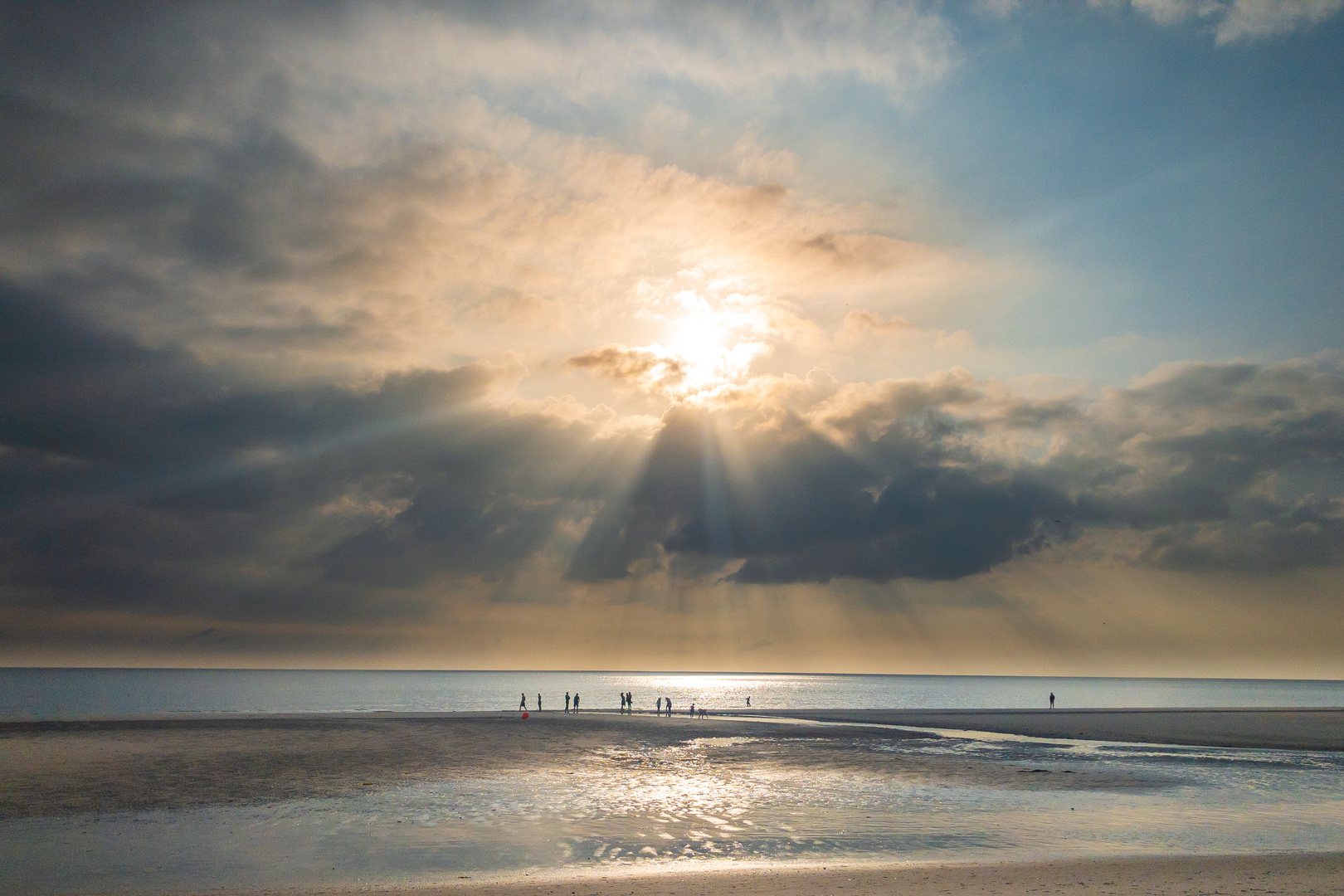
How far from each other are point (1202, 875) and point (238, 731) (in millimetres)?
57402

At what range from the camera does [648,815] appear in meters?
28.1

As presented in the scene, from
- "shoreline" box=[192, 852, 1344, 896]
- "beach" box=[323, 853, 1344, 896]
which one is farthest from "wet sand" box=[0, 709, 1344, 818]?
"beach" box=[323, 853, 1344, 896]

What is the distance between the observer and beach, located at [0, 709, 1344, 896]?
1977 cm

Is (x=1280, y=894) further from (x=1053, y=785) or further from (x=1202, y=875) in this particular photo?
(x=1053, y=785)

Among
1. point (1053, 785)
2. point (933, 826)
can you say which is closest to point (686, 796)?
point (933, 826)

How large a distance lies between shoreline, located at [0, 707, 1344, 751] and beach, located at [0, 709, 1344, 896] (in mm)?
3634

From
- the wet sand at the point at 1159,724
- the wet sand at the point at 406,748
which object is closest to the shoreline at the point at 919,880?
the wet sand at the point at 406,748

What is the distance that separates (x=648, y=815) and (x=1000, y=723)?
59113 millimetres

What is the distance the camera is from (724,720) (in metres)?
74.1

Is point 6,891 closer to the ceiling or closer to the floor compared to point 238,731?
closer to the ceiling

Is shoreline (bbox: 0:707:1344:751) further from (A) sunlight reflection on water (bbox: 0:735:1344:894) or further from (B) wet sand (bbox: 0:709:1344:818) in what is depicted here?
(A) sunlight reflection on water (bbox: 0:735:1344:894)

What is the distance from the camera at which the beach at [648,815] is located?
1977 centimetres

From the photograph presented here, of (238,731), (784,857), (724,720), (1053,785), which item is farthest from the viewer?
(724,720)

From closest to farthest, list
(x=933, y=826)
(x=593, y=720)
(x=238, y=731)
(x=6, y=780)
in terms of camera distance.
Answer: (x=933, y=826) → (x=6, y=780) → (x=238, y=731) → (x=593, y=720)
